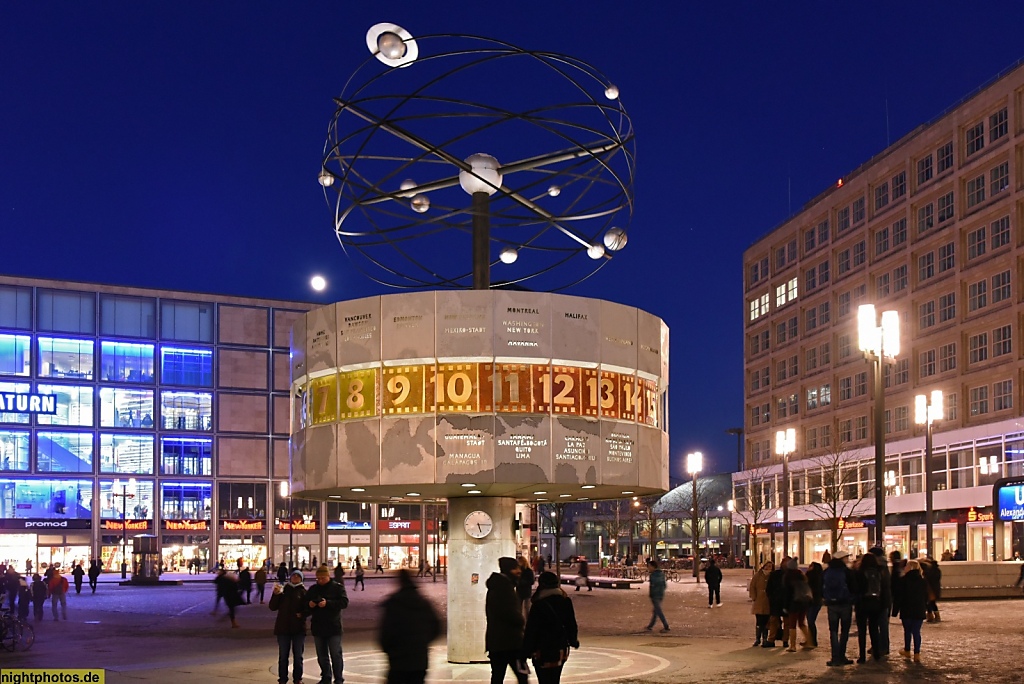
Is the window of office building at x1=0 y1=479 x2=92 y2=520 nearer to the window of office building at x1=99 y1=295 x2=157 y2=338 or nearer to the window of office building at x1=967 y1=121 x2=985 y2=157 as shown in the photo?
the window of office building at x1=99 y1=295 x2=157 y2=338

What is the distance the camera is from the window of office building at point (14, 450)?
98.2 m

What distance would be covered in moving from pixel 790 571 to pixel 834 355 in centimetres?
7050

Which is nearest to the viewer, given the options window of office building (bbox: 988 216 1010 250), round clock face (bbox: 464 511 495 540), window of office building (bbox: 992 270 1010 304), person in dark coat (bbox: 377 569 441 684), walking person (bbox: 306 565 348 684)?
person in dark coat (bbox: 377 569 441 684)

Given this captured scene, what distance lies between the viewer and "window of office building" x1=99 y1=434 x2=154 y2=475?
102562 mm

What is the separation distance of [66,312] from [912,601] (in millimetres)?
91334

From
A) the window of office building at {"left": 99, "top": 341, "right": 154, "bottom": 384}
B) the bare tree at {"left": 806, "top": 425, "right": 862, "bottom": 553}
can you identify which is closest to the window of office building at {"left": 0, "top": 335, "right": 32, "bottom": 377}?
the window of office building at {"left": 99, "top": 341, "right": 154, "bottom": 384}

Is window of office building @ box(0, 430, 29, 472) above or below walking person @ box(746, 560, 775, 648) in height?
above

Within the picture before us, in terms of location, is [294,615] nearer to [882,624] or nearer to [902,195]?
[882,624]

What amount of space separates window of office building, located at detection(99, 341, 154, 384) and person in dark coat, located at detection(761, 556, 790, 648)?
86800 millimetres

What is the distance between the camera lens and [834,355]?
91750mm

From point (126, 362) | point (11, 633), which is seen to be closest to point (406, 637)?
point (11, 633)

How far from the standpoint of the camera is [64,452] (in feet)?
331

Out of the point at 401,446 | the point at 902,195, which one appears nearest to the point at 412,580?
the point at 401,446

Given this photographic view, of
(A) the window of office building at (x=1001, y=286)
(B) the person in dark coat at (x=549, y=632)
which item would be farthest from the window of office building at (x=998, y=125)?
(B) the person in dark coat at (x=549, y=632)
